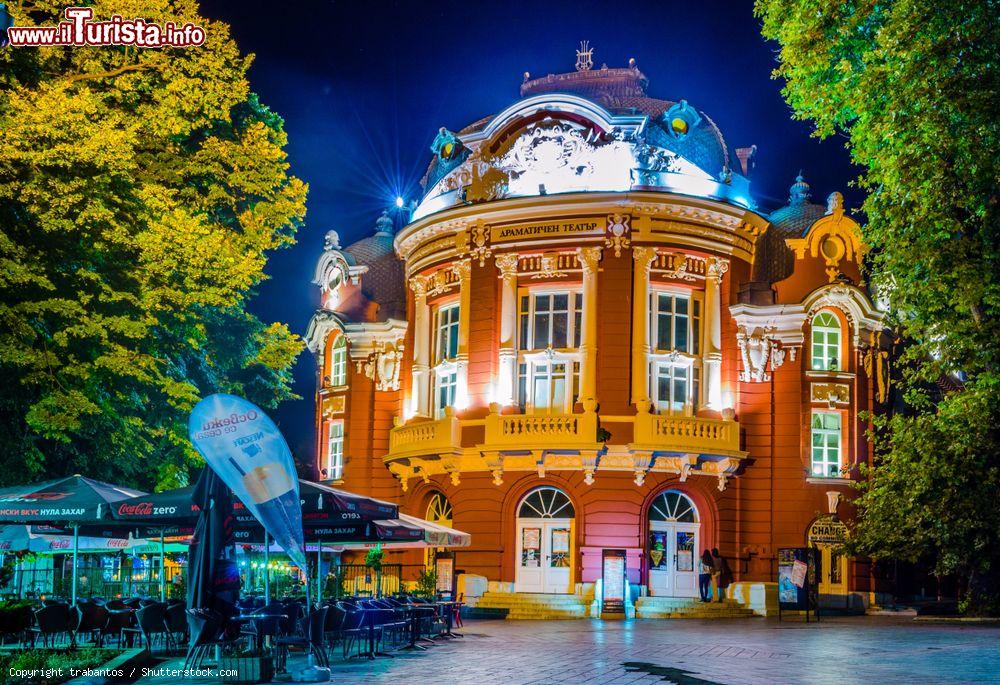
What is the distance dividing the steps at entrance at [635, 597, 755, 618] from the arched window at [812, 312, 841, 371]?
7.96 metres

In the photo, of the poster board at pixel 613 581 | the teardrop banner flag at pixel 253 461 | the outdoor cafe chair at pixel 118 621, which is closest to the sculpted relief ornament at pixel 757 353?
the poster board at pixel 613 581

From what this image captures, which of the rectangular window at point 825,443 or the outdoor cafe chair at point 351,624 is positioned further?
the rectangular window at point 825,443

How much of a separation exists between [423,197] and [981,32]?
913 inches

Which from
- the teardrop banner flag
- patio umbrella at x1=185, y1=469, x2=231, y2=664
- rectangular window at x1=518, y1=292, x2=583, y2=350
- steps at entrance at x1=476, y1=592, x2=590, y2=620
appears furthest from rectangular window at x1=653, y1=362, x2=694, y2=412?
the teardrop banner flag

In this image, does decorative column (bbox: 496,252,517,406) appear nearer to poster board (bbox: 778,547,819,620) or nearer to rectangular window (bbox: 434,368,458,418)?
rectangular window (bbox: 434,368,458,418)

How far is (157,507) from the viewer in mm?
18094

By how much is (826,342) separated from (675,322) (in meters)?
5.04

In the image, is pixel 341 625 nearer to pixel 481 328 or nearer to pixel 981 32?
pixel 981 32

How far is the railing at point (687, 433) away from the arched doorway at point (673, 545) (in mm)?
1762

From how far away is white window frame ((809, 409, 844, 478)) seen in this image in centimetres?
3594

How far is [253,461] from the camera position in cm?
1448

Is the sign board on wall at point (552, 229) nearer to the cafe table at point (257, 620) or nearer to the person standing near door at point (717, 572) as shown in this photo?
the person standing near door at point (717, 572)

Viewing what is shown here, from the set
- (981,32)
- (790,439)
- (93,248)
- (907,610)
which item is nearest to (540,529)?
(790,439)

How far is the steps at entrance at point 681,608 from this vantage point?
31.9 m
